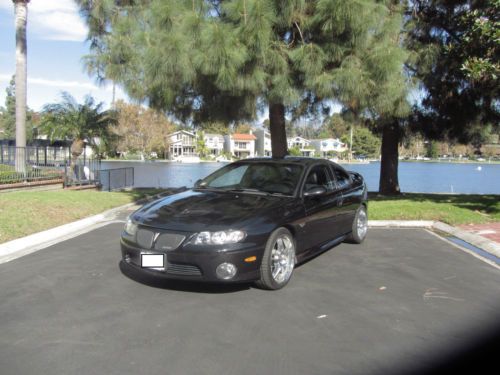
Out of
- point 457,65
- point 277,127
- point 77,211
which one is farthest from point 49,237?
point 457,65

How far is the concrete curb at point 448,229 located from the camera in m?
7.04

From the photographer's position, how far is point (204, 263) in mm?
4426

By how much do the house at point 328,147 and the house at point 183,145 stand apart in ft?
90.8

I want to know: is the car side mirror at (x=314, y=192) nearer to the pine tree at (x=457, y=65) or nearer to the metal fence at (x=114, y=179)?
the pine tree at (x=457, y=65)

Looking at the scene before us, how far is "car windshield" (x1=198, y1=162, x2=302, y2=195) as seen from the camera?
578cm

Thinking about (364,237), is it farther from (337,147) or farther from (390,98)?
(337,147)

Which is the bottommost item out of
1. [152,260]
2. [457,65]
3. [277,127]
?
[152,260]

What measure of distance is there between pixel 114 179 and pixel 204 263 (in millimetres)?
16167

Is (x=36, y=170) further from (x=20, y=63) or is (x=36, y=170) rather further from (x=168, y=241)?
(x=168, y=241)

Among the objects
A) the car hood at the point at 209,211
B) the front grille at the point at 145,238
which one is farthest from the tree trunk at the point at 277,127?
the front grille at the point at 145,238

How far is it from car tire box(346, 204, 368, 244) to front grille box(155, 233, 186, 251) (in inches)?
138

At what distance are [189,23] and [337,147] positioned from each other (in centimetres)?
9285

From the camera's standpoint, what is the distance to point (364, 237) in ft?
25.0

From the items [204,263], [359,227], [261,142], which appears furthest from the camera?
[261,142]
